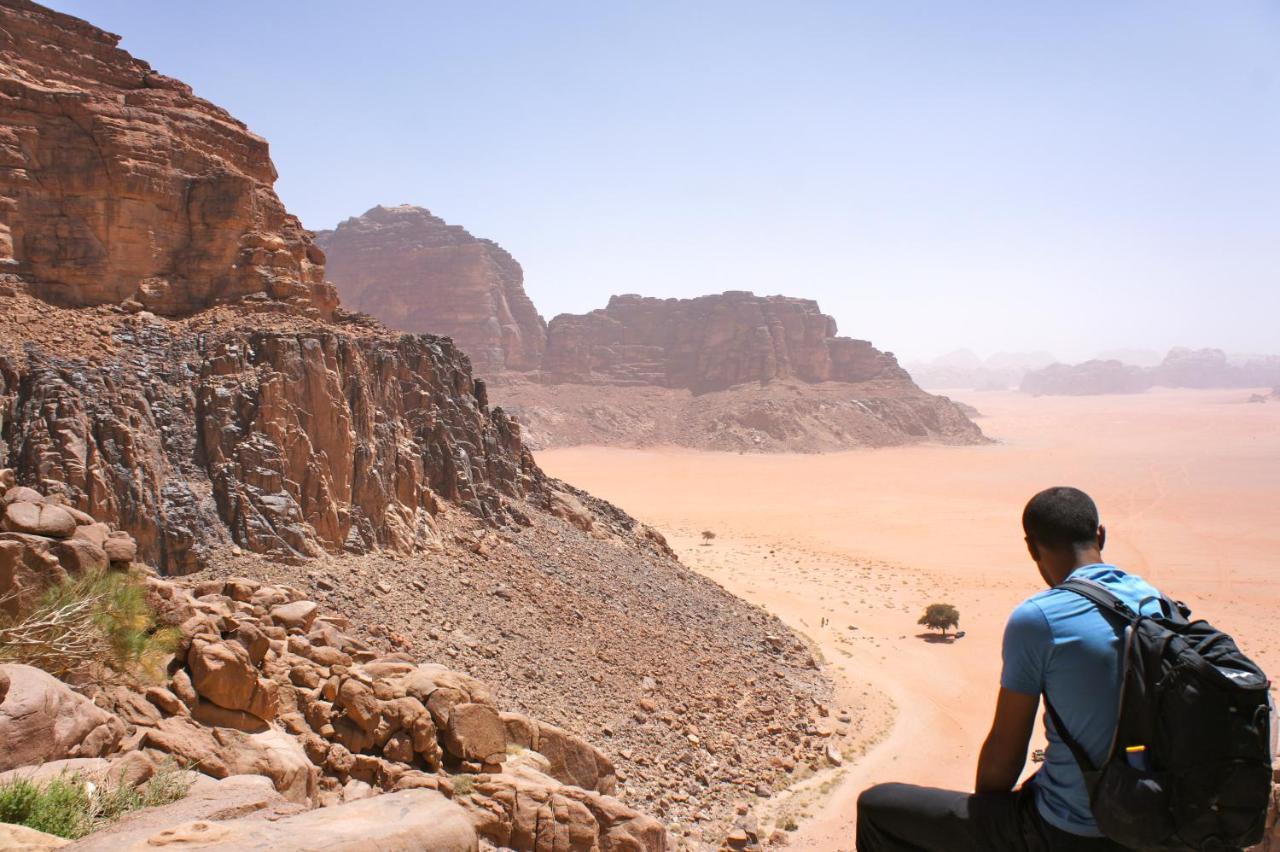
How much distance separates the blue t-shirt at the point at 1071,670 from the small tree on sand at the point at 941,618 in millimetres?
25215

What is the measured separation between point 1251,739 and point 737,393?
9779 cm

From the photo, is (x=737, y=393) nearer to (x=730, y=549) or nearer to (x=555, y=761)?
(x=730, y=549)

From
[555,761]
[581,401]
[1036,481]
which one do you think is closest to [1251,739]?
[555,761]

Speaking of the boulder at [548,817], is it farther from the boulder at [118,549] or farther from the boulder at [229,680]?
the boulder at [118,549]

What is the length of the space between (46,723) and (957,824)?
19.3 ft

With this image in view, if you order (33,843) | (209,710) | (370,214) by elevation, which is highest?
(370,214)

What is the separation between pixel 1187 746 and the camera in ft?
9.35

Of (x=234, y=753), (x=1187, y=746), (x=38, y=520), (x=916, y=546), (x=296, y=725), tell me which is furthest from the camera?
(x=916, y=546)

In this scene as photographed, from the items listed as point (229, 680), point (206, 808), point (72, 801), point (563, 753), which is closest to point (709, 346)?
point (563, 753)

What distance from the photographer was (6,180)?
1593cm

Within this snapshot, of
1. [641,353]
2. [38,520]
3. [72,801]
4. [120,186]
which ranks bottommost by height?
[72,801]

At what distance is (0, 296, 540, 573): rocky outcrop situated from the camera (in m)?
13.8

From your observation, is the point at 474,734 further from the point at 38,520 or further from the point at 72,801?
the point at 38,520

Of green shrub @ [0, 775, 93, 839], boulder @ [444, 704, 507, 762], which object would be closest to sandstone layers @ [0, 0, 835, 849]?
boulder @ [444, 704, 507, 762]
